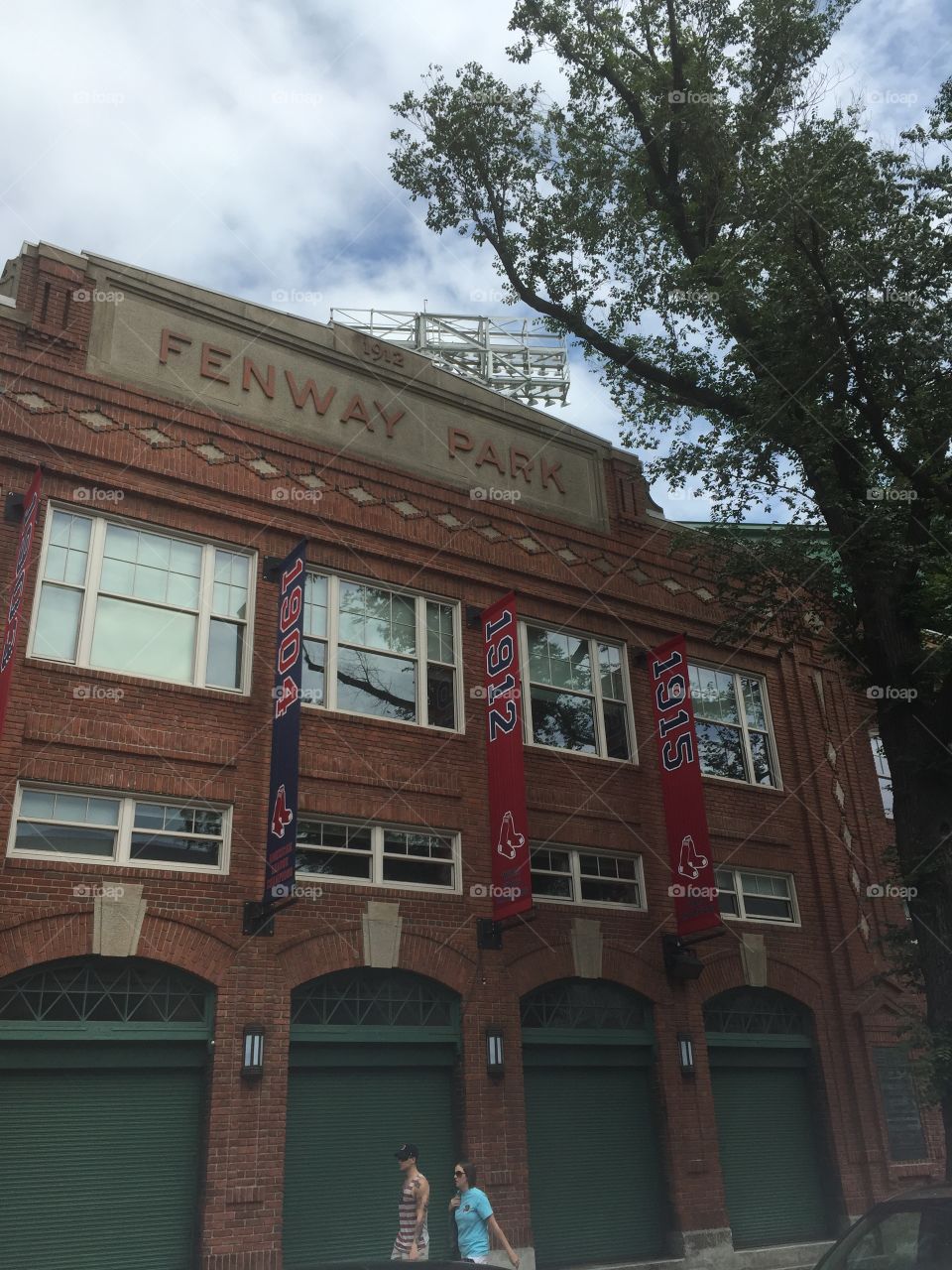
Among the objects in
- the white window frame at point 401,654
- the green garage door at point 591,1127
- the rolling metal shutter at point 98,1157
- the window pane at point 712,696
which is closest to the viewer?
the rolling metal shutter at point 98,1157

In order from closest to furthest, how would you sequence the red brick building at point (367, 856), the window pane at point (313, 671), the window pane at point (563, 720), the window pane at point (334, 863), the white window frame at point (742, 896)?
the red brick building at point (367, 856) → the window pane at point (334, 863) → the window pane at point (313, 671) → the window pane at point (563, 720) → the white window frame at point (742, 896)

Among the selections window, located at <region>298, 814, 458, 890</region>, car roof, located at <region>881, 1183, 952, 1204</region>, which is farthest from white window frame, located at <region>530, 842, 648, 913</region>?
car roof, located at <region>881, 1183, 952, 1204</region>

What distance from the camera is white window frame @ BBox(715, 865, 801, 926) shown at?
17.8 m

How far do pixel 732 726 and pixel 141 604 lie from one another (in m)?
10.8

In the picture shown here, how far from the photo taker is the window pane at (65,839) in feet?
39.8

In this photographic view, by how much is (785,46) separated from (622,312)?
168 inches

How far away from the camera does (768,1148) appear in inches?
655

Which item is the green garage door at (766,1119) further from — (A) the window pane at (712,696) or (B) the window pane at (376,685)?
(B) the window pane at (376,685)

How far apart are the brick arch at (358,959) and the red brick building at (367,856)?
0.13ft

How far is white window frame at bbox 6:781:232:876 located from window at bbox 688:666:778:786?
8.93 metres

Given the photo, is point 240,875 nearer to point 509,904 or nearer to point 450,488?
point 509,904

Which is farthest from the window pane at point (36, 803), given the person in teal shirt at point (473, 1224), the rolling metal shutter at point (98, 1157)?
the person in teal shirt at point (473, 1224)

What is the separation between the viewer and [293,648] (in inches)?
536

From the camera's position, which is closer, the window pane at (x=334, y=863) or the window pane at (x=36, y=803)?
the window pane at (x=36, y=803)
